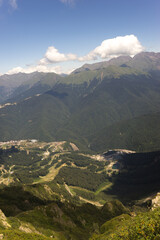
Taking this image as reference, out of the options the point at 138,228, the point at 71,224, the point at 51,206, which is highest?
the point at 138,228

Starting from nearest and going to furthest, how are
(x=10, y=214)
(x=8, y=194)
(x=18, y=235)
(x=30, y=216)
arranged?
(x=18, y=235), (x=30, y=216), (x=10, y=214), (x=8, y=194)

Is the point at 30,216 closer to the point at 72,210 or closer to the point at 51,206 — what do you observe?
the point at 51,206

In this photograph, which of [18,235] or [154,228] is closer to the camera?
[154,228]

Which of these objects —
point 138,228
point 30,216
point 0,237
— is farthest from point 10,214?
point 138,228

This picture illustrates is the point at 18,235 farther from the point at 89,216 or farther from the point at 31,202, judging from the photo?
the point at 89,216

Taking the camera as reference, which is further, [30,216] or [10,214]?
[10,214]

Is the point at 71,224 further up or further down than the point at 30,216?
further down

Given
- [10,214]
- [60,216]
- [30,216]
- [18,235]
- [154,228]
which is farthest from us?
[60,216]

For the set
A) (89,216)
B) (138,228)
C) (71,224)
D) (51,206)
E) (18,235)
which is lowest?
(89,216)

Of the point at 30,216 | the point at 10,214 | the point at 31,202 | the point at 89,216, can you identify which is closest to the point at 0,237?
the point at 30,216
